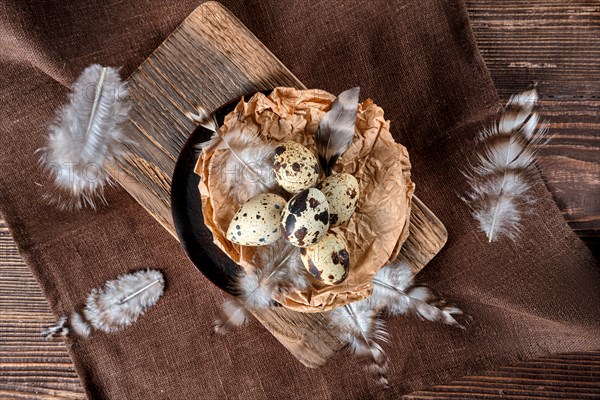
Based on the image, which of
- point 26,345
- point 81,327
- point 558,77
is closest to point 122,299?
point 81,327

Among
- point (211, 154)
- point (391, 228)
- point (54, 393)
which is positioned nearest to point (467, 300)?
point (391, 228)

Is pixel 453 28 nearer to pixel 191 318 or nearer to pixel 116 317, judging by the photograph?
A: pixel 191 318

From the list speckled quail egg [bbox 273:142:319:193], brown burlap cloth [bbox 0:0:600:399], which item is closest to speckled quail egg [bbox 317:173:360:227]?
speckled quail egg [bbox 273:142:319:193]

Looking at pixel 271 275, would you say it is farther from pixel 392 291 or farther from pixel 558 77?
pixel 558 77

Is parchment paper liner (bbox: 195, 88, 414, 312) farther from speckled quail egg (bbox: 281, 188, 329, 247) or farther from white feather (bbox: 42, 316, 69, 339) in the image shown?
white feather (bbox: 42, 316, 69, 339)

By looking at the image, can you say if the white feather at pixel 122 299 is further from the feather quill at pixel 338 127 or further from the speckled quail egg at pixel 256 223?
the feather quill at pixel 338 127
